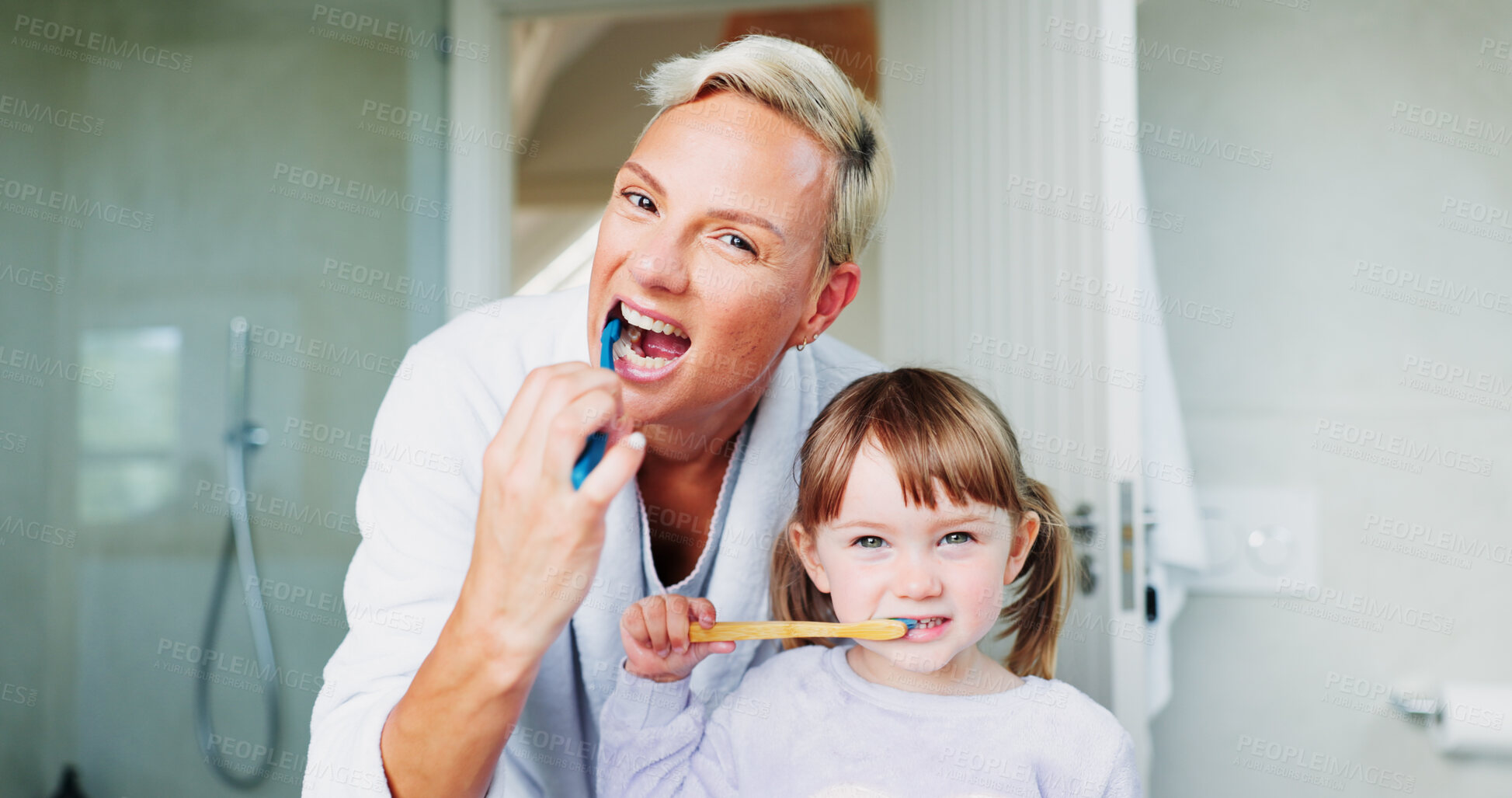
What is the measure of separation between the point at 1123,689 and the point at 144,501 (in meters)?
1.57

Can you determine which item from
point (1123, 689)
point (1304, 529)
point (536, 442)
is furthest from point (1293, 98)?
point (536, 442)

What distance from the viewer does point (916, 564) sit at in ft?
2.80

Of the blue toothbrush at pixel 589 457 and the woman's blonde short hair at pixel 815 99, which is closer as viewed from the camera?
the blue toothbrush at pixel 589 457

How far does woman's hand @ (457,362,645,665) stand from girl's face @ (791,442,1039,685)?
12.0 inches

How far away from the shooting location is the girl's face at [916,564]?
86 cm

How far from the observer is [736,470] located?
3.63 ft

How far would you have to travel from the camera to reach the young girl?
859mm

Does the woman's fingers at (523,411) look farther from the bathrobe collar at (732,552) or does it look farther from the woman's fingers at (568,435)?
the bathrobe collar at (732,552)

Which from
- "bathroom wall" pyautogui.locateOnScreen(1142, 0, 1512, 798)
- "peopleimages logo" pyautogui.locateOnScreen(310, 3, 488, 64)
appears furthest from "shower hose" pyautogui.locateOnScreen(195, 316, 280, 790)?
"bathroom wall" pyautogui.locateOnScreen(1142, 0, 1512, 798)

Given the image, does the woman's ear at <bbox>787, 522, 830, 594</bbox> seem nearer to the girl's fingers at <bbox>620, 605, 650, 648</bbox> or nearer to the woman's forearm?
the girl's fingers at <bbox>620, 605, 650, 648</bbox>

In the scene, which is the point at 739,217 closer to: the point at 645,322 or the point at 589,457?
the point at 645,322

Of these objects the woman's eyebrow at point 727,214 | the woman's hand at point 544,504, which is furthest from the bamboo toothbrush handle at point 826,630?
the woman's eyebrow at point 727,214

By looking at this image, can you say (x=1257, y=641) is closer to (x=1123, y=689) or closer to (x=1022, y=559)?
(x=1123, y=689)

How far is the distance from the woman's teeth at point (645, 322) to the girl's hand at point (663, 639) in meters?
0.25
